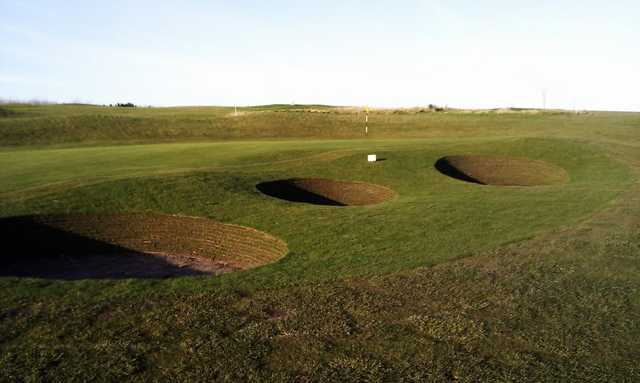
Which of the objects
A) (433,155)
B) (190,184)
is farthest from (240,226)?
(433,155)

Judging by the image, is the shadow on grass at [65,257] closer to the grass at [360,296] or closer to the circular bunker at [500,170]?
the grass at [360,296]

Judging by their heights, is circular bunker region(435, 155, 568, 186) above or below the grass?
above

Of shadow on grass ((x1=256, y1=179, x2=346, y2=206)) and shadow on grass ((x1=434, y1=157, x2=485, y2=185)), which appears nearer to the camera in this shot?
shadow on grass ((x1=256, y1=179, x2=346, y2=206))

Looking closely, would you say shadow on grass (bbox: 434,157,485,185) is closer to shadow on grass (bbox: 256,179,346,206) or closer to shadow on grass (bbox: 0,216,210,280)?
shadow on grass (bbox: 256,179,346,206)

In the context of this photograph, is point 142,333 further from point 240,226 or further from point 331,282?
point 240,226

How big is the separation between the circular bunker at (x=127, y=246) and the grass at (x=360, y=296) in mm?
458

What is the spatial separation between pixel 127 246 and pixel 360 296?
928 cm

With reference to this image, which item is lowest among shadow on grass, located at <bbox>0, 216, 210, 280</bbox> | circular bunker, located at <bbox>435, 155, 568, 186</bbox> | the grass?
shadow on grass, located at <bbox>0, 216, 210, 280</bbox>

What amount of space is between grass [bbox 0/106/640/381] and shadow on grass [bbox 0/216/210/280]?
0.63 m

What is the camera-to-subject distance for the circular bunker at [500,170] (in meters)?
24.0

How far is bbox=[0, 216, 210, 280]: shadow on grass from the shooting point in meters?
13.1

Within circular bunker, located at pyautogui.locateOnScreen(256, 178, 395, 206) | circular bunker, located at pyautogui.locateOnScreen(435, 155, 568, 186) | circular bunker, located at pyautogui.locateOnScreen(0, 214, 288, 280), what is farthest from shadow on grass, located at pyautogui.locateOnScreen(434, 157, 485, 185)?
circular bunker, located at pyautogui.locateOnScreen(0, 214, 288, 280)

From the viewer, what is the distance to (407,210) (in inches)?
612

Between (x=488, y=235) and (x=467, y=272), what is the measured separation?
10.1 ft
